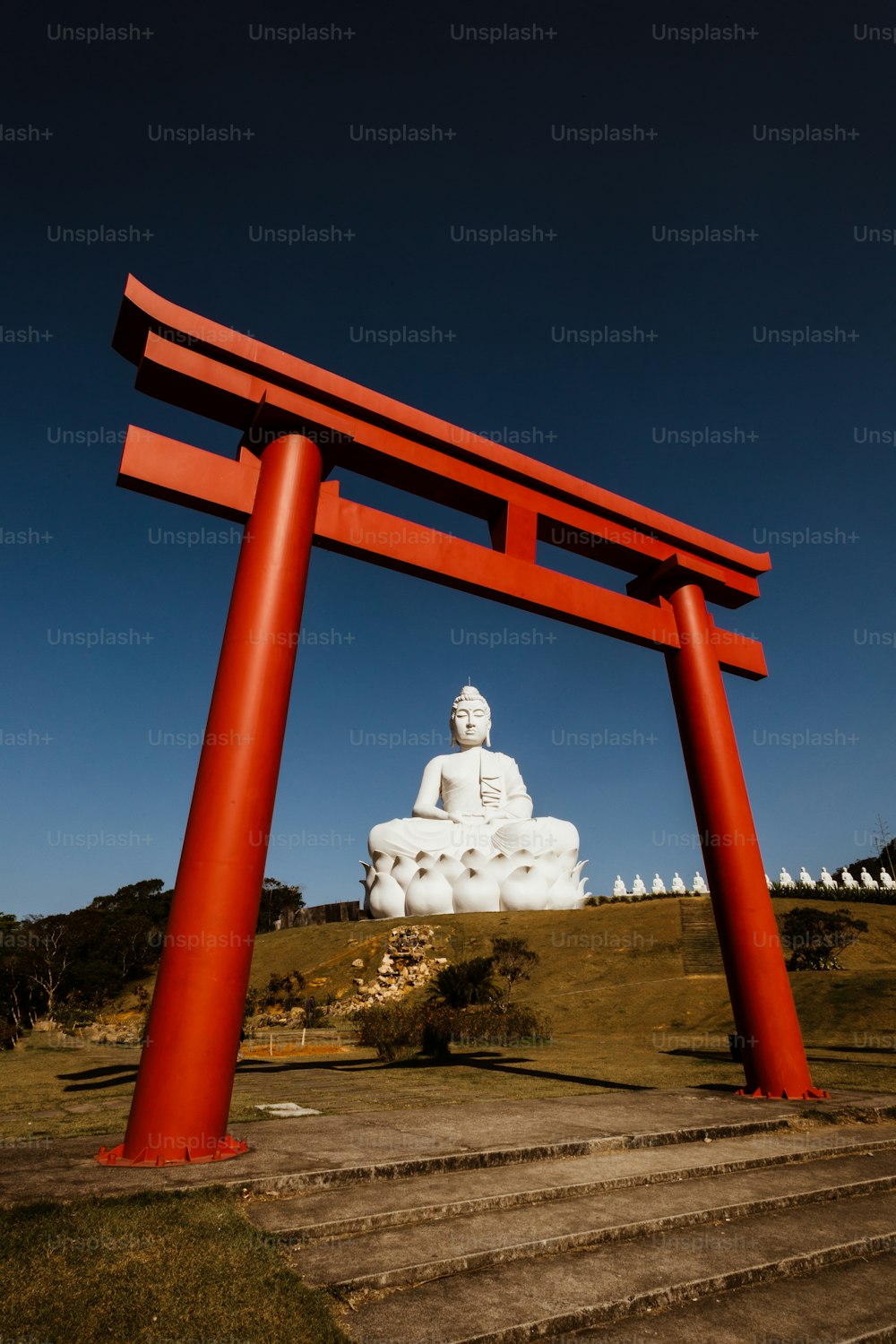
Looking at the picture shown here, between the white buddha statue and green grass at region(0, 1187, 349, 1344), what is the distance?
23.4 m

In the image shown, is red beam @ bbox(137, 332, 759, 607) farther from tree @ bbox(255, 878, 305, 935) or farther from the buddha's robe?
tree @ bbox(255, 878, 305, 935)

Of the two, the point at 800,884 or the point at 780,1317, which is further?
the point at 800,884

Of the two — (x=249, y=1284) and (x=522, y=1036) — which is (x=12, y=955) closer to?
(x=522, y=1036)

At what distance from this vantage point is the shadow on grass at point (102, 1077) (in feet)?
21.5

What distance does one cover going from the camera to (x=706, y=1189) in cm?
325

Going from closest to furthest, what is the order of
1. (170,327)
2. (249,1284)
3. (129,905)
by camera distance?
1. (249,1284)
2. (170,327)
3. (129,905)

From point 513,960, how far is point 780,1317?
59.2ft

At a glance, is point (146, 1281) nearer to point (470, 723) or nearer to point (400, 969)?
point (400, 969)

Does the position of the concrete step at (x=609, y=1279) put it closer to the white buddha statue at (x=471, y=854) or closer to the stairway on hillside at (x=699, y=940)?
the stairway on hillside at (x=699, y=940)

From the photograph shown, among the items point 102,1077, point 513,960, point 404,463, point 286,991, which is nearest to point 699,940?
point 513,960

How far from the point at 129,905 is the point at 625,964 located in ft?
87.1

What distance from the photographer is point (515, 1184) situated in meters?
3.10

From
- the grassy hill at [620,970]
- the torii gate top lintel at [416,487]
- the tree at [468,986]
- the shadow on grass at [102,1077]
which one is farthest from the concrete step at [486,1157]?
the tree at [468,986]

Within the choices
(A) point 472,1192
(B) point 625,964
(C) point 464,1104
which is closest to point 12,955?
(B) point 625,964
